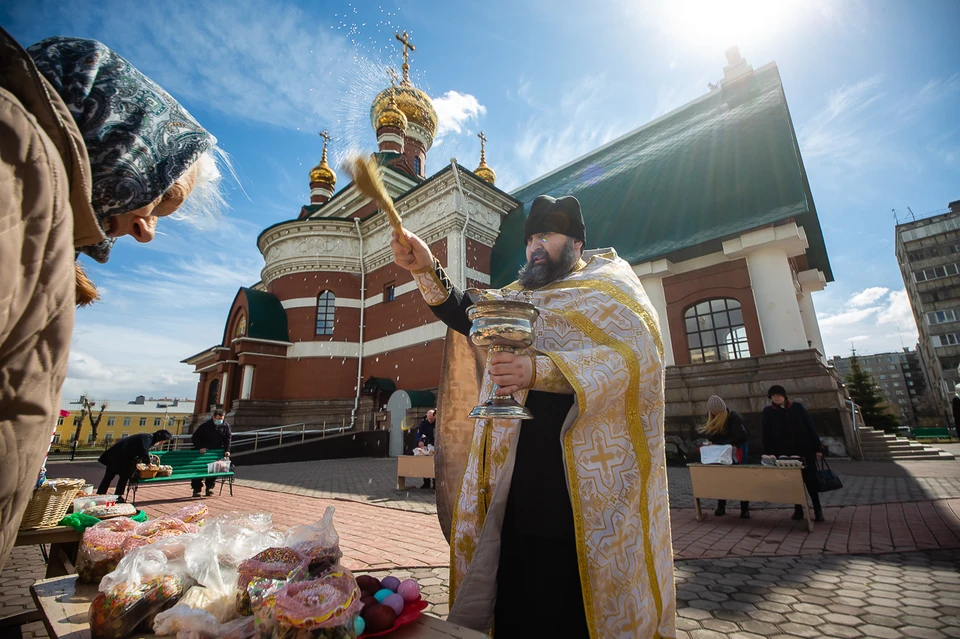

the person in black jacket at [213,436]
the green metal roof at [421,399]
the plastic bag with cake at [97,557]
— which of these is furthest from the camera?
the green metal roof at [421,399]

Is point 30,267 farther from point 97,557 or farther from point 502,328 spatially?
point 97,557

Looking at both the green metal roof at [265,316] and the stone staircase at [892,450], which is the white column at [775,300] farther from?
the green metal roof at [265,316]

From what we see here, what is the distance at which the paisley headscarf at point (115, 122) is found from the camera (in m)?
0.99

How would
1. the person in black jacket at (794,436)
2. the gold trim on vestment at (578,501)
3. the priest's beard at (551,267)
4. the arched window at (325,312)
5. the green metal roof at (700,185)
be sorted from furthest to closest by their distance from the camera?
the arched window at (325,312) → the green metal roof at (700,185) → the person in black jacket at (794,436) → the priest's beard at (551,267) → the gold trim on vestment at (578,501)

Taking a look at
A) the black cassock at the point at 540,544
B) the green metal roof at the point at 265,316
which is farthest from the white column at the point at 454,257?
the black cassock at the point at 540,544

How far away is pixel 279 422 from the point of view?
20.5m

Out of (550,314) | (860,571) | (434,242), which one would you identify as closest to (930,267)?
(434,242)

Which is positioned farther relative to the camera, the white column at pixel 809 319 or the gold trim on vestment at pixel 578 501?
the white column at pixel 809 319

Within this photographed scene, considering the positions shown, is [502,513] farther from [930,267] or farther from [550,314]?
[930,267]

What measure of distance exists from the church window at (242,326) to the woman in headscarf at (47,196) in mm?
23102

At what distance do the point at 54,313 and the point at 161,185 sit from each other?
0.45m

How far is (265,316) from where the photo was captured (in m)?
21.8

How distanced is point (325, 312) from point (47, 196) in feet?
74.9

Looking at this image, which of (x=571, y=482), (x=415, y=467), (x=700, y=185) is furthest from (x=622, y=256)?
(x=571, y=482)
